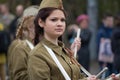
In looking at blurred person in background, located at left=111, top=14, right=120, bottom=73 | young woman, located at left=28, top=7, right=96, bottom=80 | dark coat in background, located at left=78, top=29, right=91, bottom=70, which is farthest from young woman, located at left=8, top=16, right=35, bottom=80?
dark coat in background, located at left=78, top=29, right=91, bottom=70

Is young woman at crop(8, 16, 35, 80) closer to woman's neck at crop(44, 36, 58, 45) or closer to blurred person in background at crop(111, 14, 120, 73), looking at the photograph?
woman's neck at crop(44, 36, 58, 45)

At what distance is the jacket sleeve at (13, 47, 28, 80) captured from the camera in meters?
6.65

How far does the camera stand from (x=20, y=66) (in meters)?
6.73

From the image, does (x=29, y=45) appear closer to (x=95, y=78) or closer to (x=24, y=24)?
(x=24, y=24)

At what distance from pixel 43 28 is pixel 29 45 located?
1243 millimetres

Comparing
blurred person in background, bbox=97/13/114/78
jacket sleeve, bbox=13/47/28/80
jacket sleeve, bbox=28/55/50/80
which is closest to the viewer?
jacket sleeve, bbox=28/55/50/80

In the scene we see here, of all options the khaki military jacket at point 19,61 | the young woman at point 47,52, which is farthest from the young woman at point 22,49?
the young woman at point 47,52

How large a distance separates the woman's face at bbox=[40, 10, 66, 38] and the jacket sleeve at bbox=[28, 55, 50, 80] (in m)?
0.27

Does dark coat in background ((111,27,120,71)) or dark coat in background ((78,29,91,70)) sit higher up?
dark coat in background ((111,27,120,71))

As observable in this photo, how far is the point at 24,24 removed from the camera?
7.05m

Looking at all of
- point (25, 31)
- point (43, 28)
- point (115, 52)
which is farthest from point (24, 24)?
point (115, 52)

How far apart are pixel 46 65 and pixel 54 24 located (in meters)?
0.40

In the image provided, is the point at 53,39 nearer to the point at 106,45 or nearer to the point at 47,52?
the point at 47,52

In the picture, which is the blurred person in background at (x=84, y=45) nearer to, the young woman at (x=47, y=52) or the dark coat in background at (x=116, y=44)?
the dark coat in background at (x=116, y=44)
